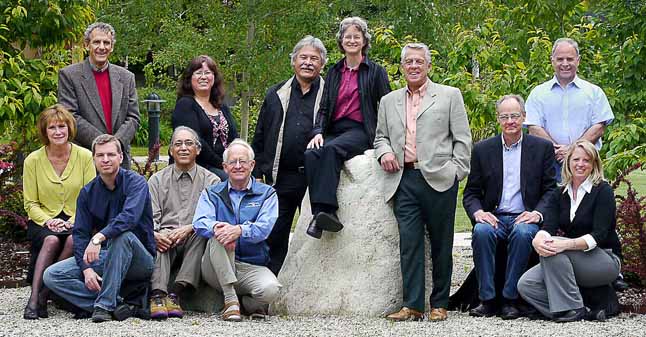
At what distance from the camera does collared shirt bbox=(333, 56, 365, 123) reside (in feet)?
26.1

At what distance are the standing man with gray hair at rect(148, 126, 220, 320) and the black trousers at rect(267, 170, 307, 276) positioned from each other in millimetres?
525

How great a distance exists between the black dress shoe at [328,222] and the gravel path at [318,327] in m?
0.65

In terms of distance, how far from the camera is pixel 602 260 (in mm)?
7543

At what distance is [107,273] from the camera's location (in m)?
7.54

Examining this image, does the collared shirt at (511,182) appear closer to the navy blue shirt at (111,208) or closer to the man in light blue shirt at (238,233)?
the man in light blue shirt at (238,233)

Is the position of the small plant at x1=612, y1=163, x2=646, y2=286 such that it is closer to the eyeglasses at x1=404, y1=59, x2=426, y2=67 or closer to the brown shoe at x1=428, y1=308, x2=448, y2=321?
the brown shoe at x1=428, y1=308, x2=448, y2=321

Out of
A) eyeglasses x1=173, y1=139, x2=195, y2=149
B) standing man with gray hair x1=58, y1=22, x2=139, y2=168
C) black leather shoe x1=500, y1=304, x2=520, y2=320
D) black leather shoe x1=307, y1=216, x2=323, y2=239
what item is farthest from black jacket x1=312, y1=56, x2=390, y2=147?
standing man with gray hair x1=58, y1=22, x2=139, y2=168

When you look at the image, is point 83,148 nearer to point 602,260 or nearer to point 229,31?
point 602,260

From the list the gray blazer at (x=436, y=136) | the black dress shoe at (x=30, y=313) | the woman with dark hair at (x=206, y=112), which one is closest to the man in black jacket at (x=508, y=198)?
the gray blazer at (x=436, y=136)

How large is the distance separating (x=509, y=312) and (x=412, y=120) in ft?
5.12

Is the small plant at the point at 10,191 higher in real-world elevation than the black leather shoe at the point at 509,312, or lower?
higher

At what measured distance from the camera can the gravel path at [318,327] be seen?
709 centimetres

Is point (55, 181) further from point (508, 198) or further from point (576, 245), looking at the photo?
point (576, 245)

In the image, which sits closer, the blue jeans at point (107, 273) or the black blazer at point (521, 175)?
Answer: the blue jeans at point (107, 273)
